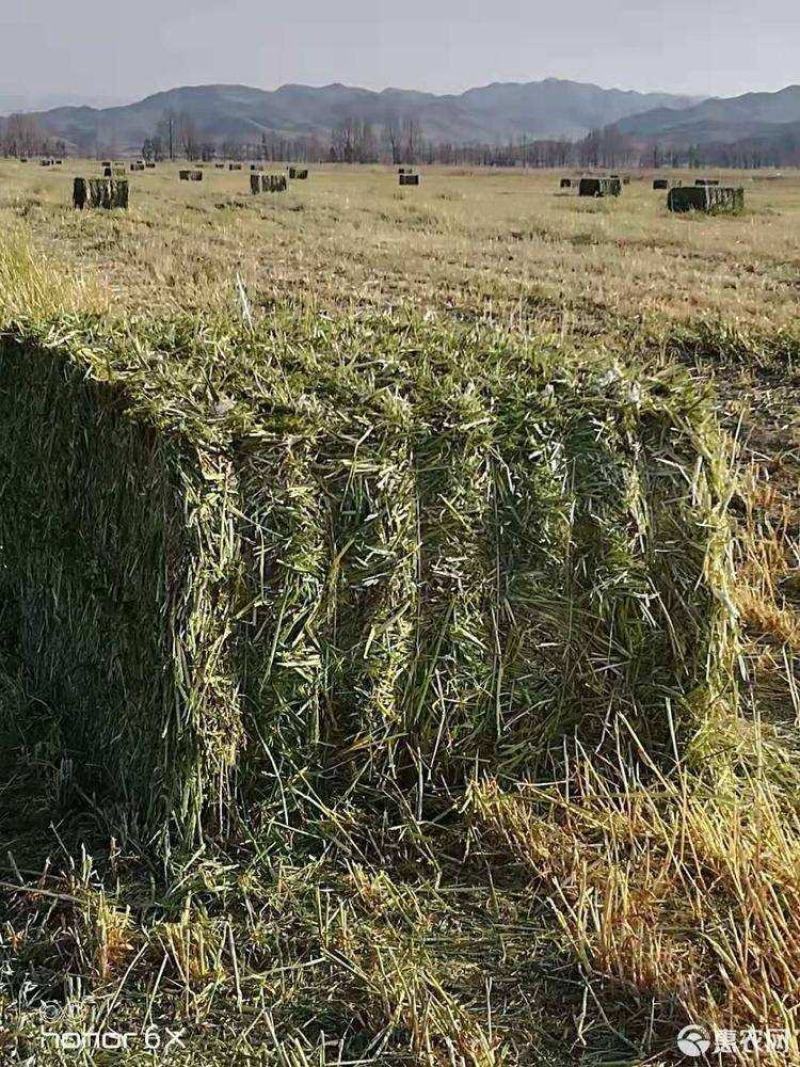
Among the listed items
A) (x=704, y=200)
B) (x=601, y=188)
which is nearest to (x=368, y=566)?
(x=704, y=200)

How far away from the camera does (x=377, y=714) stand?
8.73ft

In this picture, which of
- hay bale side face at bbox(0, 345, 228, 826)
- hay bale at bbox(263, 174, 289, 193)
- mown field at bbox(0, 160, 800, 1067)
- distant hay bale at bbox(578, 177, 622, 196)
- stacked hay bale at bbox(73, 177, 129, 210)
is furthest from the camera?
distant hay bale at bbox(578, 177, 622, 196)

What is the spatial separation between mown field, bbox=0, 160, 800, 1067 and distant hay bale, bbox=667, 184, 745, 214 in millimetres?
21982

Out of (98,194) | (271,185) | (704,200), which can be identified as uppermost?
(271,185)

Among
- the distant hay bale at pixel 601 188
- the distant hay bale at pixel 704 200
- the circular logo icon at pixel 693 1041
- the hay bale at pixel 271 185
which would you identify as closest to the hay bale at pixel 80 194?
the hay bale at pixel 271 185

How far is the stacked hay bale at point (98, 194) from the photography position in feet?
69.3

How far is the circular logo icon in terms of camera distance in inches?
78.7

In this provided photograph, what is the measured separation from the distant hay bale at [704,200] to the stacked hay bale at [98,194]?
1163 cm

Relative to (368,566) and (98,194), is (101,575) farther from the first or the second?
(98,194)

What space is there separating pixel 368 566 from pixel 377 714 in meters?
0.38

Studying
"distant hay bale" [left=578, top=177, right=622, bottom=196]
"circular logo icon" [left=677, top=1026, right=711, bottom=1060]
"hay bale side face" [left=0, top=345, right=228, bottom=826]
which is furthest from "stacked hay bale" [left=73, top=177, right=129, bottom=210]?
"circular logo icon" [left=677, top=1026, right=711, bottom=1060]

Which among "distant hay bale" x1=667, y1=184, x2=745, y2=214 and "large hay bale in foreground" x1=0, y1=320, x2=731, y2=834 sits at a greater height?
"distant hay bale" x1=667, y1=184, x2=745, y2=214

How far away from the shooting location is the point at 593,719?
281cm

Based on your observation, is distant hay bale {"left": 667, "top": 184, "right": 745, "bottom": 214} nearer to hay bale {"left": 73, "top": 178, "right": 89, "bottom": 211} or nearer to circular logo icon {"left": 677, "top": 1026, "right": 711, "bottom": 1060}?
hay bale {"left": 73, "top": 178, "right": 89, "bottom": 211}
